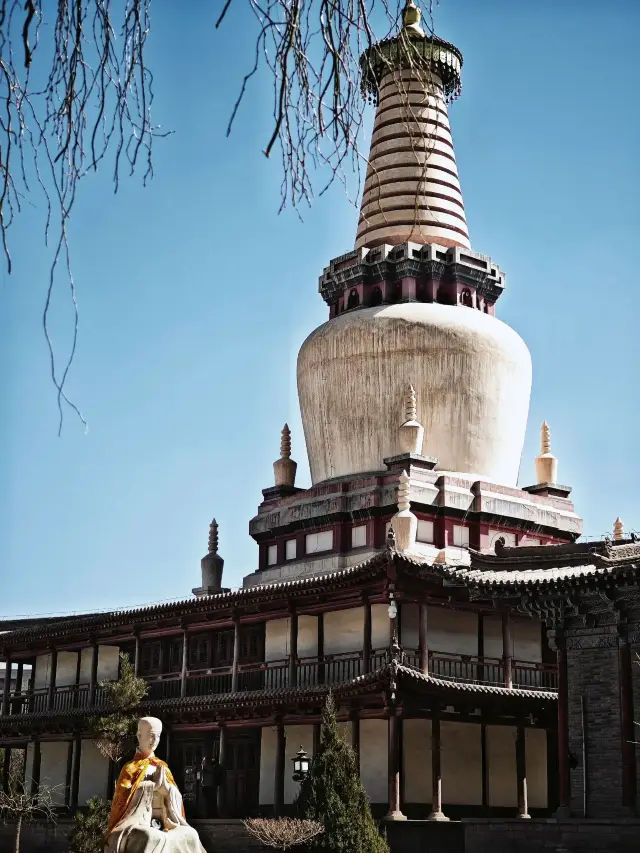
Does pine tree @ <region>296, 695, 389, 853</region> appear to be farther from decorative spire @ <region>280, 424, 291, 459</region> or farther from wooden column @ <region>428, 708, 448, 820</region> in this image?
decorative spire @ <region>280, 424, 291, 459</region>

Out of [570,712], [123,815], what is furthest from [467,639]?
[123,815]

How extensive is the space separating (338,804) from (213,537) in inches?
963

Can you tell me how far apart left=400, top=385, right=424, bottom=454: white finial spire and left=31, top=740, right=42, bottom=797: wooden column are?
1694 centimetres

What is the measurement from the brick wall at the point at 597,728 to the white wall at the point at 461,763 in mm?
7370

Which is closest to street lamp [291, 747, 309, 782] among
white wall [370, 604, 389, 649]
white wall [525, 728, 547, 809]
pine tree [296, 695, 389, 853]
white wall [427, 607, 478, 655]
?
pine tree [296, 695, 389, 853]

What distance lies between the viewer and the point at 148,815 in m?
15.9

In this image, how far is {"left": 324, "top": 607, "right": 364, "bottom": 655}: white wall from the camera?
38625 millimetres

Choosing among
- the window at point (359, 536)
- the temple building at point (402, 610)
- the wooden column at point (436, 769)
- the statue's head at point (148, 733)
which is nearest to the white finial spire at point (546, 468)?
the temple building at point (402, 610)

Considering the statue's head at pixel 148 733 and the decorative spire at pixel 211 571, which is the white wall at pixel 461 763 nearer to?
the decorative spire at pixel 211 571

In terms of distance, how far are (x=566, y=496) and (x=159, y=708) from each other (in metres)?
18.3

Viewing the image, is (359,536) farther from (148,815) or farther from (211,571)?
(148,815)

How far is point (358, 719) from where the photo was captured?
35.9 metres

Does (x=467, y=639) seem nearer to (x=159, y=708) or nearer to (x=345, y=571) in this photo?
(x=345, y=571)

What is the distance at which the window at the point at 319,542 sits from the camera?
46406mm
